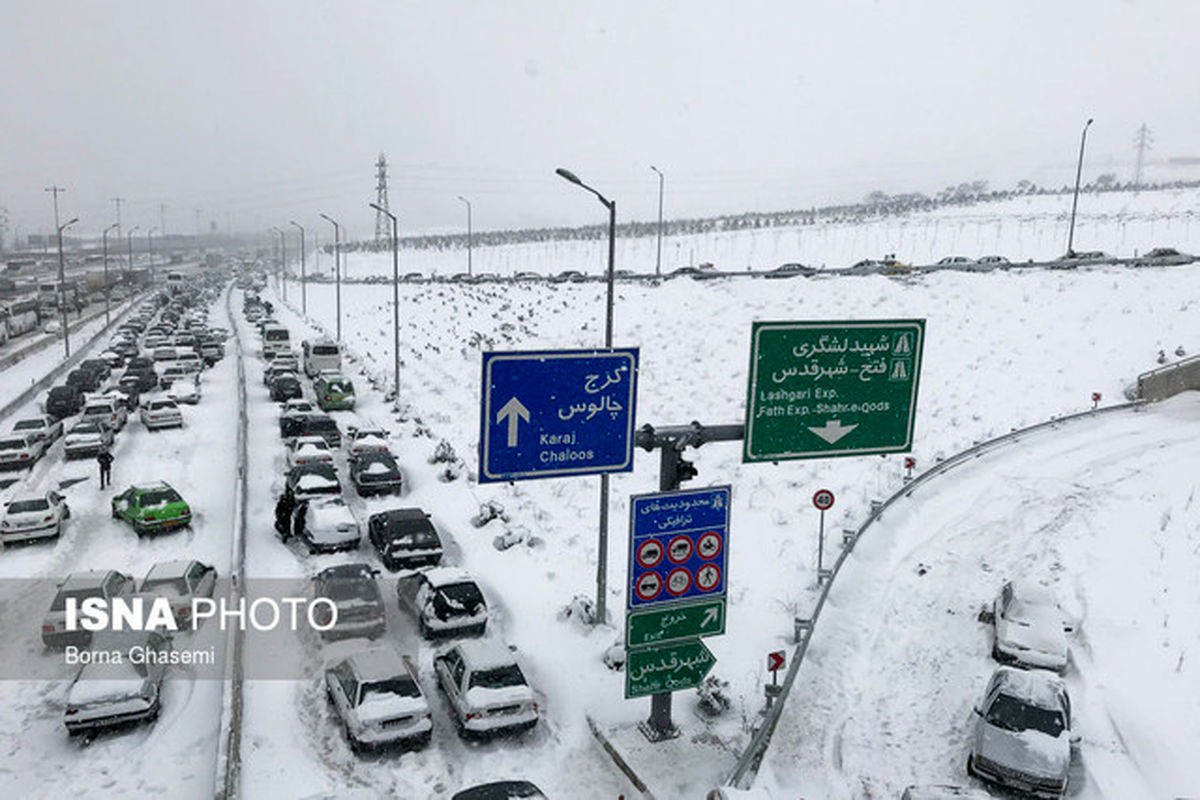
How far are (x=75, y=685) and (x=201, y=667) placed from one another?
2475 millimetres

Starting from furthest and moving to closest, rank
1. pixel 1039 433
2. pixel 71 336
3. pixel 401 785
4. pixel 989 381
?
pixel 71 336
pixel 989 381
pixel 1039 433
pixel 401 785

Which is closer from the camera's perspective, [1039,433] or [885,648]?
[885,648]

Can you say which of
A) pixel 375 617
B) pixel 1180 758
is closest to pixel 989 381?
pixel 1180 758

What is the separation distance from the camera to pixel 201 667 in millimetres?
15672

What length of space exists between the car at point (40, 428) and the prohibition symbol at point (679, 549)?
26.5 meters

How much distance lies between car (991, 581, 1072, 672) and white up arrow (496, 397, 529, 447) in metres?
10.9

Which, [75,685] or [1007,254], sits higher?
[1007,254]

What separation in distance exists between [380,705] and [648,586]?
4.48 meters

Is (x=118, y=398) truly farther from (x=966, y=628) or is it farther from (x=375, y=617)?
(x=966, y=628)

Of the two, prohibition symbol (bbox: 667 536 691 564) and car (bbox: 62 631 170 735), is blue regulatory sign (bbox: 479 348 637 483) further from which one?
car (bbox: 62 631 170 735)

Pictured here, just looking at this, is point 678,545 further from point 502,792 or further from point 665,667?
point 502,792

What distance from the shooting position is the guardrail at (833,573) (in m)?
11.7

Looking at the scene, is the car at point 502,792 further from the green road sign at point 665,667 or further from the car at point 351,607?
the car at point 351,607

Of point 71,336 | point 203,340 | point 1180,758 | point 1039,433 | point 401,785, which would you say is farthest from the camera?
point 71,336
